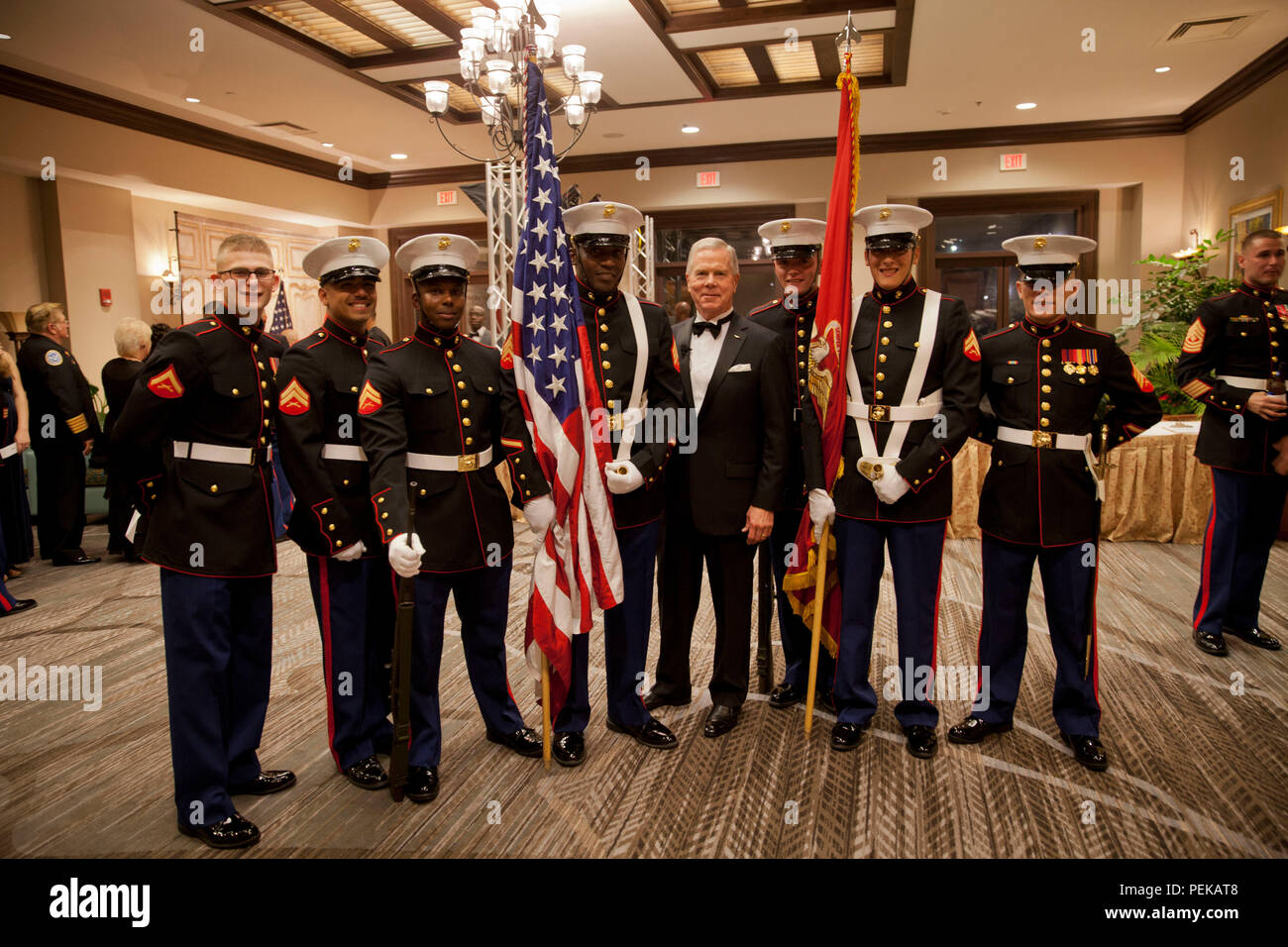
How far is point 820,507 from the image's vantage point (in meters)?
2.78

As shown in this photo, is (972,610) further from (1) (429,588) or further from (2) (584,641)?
(1) (429,588)

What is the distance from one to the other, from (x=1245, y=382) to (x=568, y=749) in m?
3.36

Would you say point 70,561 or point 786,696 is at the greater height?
point 70,561

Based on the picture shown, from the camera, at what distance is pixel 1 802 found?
2629mm

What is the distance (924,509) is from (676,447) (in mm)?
860

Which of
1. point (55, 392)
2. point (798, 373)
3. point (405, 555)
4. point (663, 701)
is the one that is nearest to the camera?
point (405, 555)

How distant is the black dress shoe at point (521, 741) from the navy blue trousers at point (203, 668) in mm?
862

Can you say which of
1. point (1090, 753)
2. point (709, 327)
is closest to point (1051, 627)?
point (1090, 753)

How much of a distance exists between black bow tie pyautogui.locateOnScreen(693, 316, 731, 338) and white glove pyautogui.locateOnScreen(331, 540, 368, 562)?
1354mm

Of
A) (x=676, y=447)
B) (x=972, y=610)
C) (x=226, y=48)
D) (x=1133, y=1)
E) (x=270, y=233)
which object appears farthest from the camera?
(x=270, y=233)

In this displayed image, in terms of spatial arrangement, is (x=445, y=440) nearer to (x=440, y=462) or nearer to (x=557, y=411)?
(x=440, y=462)

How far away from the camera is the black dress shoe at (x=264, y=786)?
2.62 metres

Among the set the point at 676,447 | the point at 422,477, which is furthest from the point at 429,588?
the point at 676,447

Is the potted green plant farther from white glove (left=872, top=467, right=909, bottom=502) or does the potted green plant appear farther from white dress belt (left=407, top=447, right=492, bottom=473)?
white dress belt (left=407, top=447, right=492, bottom=473)
